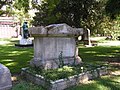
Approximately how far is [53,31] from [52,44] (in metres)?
0.50

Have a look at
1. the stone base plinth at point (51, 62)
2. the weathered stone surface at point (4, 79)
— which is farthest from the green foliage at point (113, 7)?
the weathered stone surface at point (4, 79)

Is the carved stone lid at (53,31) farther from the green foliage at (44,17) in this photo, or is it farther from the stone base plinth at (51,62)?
the green foliage at (44,17)

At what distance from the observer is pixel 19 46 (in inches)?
792

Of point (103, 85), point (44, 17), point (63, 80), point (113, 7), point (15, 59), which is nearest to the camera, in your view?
point (63, 80)

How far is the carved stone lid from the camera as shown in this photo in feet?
25.7

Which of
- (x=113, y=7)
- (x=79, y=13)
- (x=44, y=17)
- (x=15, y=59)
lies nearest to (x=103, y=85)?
(x=113, y=7)

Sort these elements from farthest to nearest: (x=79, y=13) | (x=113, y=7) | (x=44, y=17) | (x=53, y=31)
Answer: (x=44, y=17), (x=79, y=13), (x=113, y=7), (x=53, y=31)

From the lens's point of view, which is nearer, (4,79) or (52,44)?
(4,79)

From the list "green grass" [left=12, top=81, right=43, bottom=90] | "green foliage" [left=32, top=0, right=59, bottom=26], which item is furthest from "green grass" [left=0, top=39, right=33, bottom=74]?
"green foliage" [left=32, top=0, right=59, bottom=26]

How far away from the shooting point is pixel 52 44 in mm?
8289

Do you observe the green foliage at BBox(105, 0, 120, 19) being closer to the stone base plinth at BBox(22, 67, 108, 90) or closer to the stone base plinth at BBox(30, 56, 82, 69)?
the stone base plinth at BBox(30, 56, 82, 69)

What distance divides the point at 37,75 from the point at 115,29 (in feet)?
64.7

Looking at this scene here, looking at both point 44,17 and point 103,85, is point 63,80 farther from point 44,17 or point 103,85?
point 44,17

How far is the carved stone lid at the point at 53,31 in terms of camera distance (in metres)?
7.82
